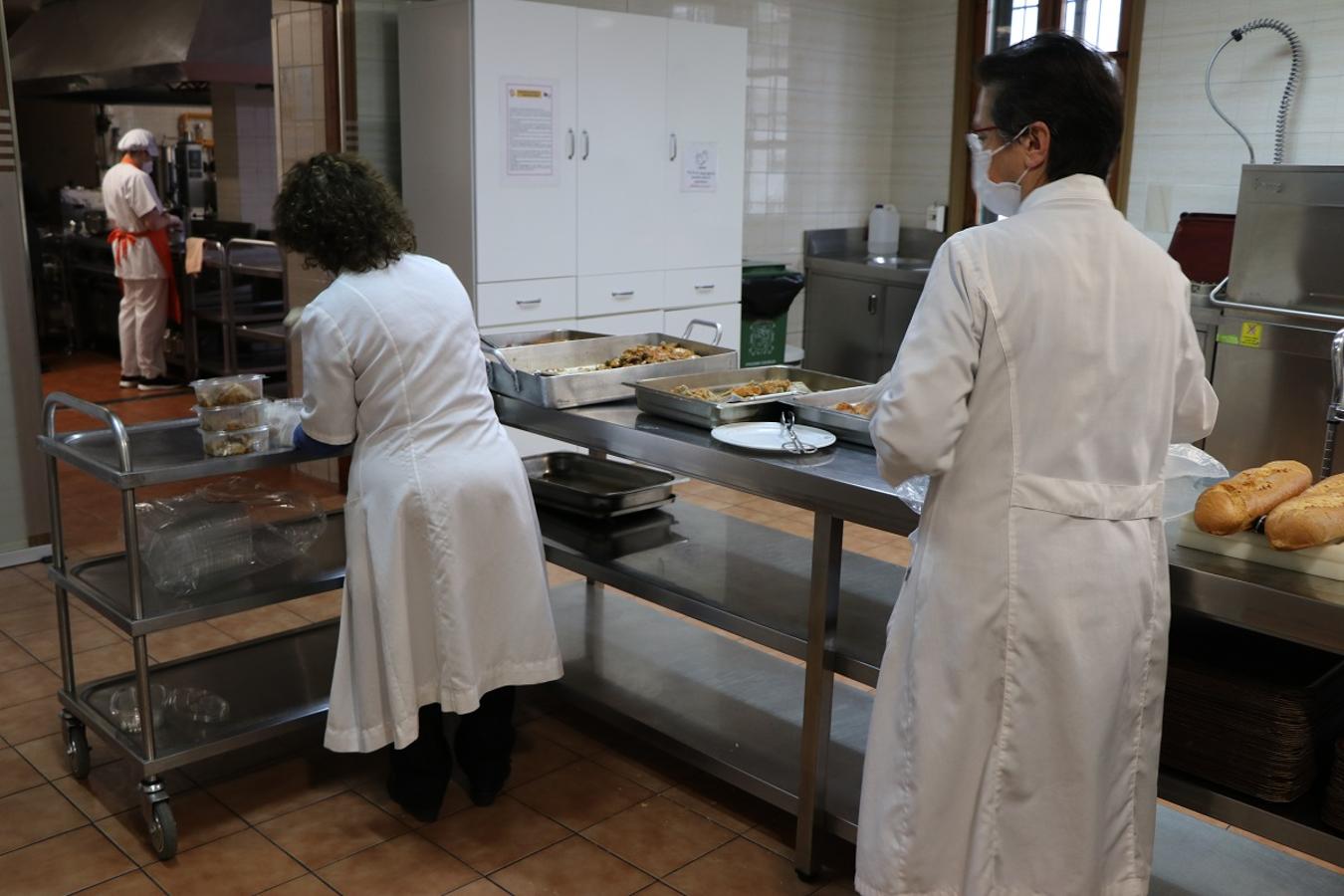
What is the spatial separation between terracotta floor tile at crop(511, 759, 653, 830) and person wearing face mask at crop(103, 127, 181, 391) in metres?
5.67

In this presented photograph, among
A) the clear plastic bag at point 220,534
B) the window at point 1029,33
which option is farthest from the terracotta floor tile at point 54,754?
the window at point 1029,33

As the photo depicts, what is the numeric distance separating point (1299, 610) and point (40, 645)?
3611mm

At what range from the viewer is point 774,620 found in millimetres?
2746

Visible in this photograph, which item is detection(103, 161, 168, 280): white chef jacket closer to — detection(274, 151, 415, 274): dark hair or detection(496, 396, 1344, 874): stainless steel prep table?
detection(496, 396, 1344, 874): stainless steel prep table

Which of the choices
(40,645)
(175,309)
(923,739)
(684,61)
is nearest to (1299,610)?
(923,739)

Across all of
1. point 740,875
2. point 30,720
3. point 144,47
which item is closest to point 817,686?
point 740,875

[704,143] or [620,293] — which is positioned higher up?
[704,143]

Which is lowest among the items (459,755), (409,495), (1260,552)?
(459,755)

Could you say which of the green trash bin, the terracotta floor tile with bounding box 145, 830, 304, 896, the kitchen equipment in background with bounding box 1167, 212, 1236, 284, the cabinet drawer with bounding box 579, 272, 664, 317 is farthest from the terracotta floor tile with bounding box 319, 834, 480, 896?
the kitchen equipment in background with bounding box 1167, 212, 1236, 284

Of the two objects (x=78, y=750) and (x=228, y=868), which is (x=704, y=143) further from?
(x=228, y=868)

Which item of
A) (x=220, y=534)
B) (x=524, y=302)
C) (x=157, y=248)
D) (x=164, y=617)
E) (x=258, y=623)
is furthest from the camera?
(x=157, y=248)

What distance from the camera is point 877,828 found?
2.06 m

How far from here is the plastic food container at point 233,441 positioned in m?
2.72

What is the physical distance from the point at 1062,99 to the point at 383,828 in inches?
84.7
